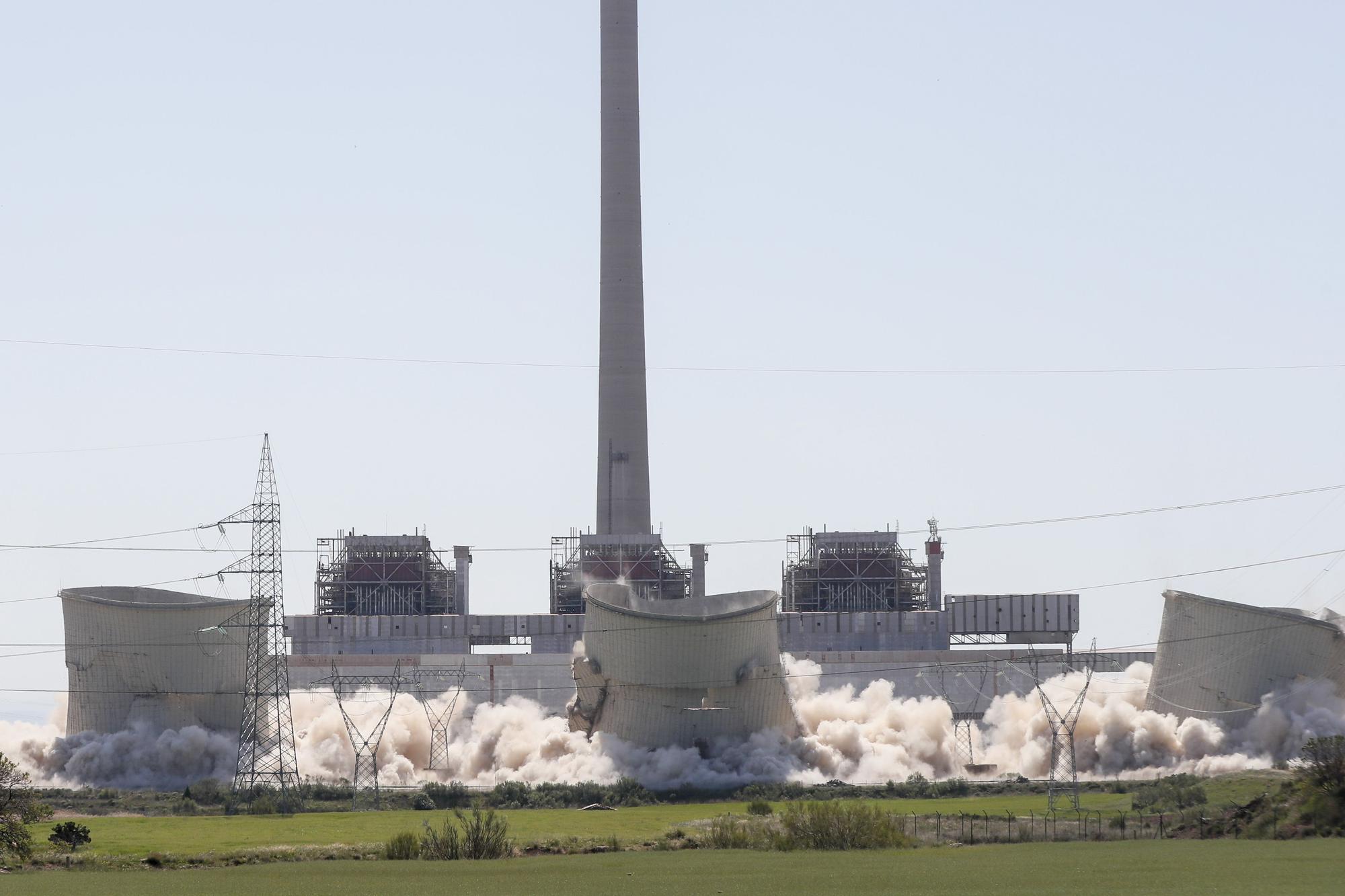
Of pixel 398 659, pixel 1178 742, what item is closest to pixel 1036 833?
pixel 1178 742

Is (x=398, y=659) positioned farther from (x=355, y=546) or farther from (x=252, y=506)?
(x=252, y=506)

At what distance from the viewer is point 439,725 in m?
107

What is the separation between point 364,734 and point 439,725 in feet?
12.7

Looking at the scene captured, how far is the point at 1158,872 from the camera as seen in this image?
45.7m

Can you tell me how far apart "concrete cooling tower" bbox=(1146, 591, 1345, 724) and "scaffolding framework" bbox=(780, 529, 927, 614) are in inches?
1348

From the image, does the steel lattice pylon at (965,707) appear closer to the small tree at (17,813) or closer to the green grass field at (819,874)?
the green grass field at (819,874)

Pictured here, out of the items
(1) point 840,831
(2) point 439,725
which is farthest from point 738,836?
(2) point 439,725

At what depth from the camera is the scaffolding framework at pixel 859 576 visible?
132 metres

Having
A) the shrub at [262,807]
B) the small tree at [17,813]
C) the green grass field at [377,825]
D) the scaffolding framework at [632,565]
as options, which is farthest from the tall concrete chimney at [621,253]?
the small tree at [17,813]

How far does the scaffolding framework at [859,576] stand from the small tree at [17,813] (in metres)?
82.0

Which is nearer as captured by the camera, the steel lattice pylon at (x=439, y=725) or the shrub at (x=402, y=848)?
the shrub at (x=402, y=848)

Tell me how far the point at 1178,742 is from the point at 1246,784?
18694 millimetres

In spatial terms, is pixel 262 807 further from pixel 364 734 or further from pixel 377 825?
pixel 364 734

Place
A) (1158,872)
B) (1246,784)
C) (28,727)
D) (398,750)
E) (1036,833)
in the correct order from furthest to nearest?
(28,727)
(398,750)
(1246,784)
(1036,833)
(1158,872)
